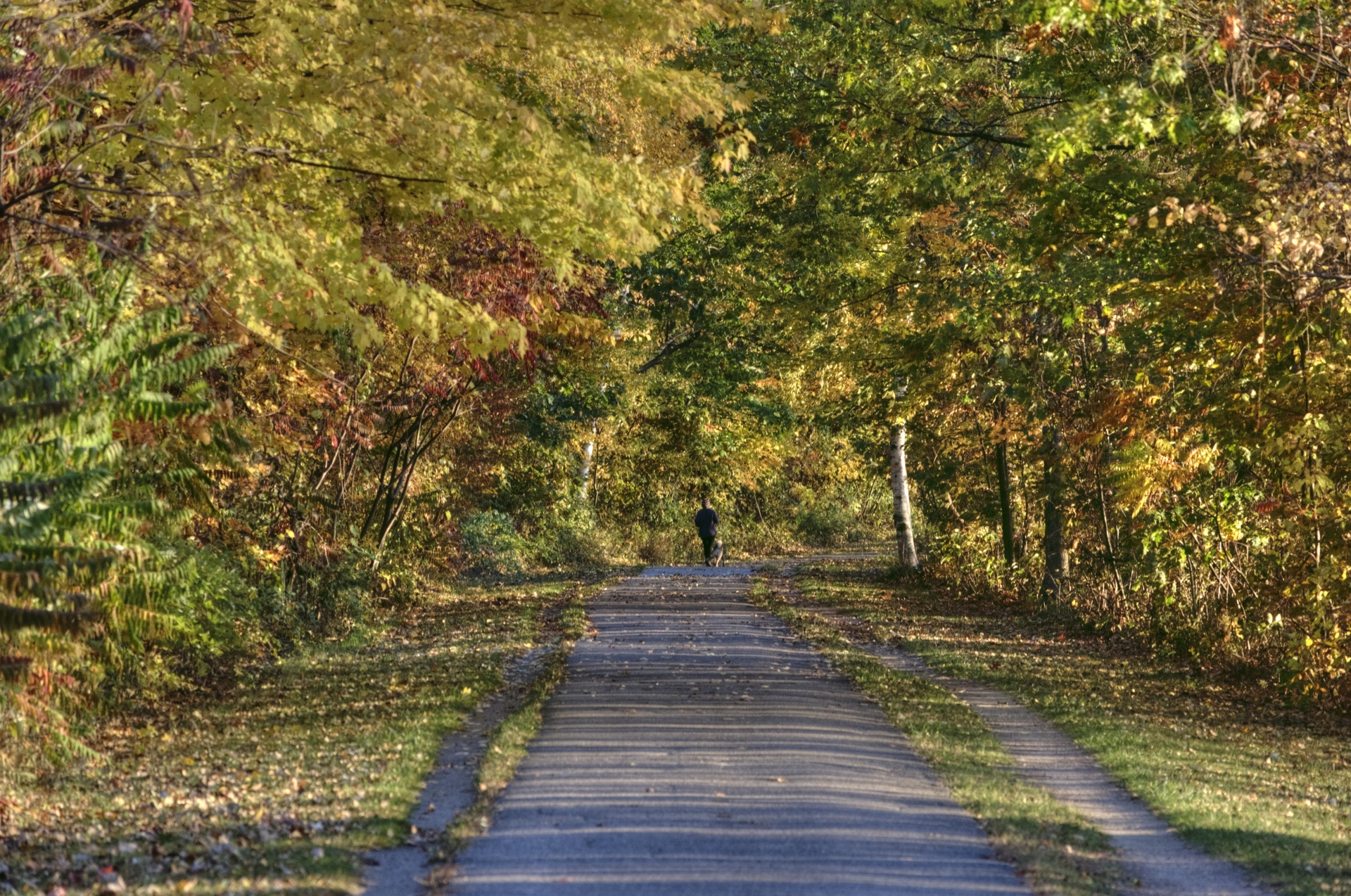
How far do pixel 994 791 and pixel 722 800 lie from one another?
6.34ft

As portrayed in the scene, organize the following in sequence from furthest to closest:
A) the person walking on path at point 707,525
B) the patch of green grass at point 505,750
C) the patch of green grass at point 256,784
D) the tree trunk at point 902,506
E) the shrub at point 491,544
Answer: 1. the person walking on path at point 707,525
2. the shrub at point 491,544
3. the tree trunk at point 902,506
4. the patch of green grass at point 505,750
5. the patch of green grass at point 256,784

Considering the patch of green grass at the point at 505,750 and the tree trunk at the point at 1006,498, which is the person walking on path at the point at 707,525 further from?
the patch of green grass at the point at 505,750

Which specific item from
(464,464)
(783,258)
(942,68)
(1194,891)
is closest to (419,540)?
(464,464)

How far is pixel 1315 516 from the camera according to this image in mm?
13320

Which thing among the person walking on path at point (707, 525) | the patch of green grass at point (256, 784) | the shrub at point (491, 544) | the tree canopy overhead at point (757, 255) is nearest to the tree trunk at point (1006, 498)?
the tree canopy overhead at point (757, 255)

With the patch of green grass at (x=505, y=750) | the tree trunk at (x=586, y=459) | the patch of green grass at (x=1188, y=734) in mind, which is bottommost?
A: the patch of green grass at (x=1188, y=734)

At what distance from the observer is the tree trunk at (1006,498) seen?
932 inches

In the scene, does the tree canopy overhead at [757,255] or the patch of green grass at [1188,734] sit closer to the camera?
the patch of green grass at [1188,734]

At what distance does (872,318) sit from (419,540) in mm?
8199

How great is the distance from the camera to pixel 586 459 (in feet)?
116

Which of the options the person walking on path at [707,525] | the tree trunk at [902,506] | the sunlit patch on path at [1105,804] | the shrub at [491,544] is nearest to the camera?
the sunlit patch on path at [1105,804]

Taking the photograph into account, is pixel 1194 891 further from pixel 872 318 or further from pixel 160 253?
pixel 872 318

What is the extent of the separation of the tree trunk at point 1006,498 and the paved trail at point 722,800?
9256 millimetres

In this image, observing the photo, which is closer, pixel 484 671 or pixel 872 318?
pixel 484 671
